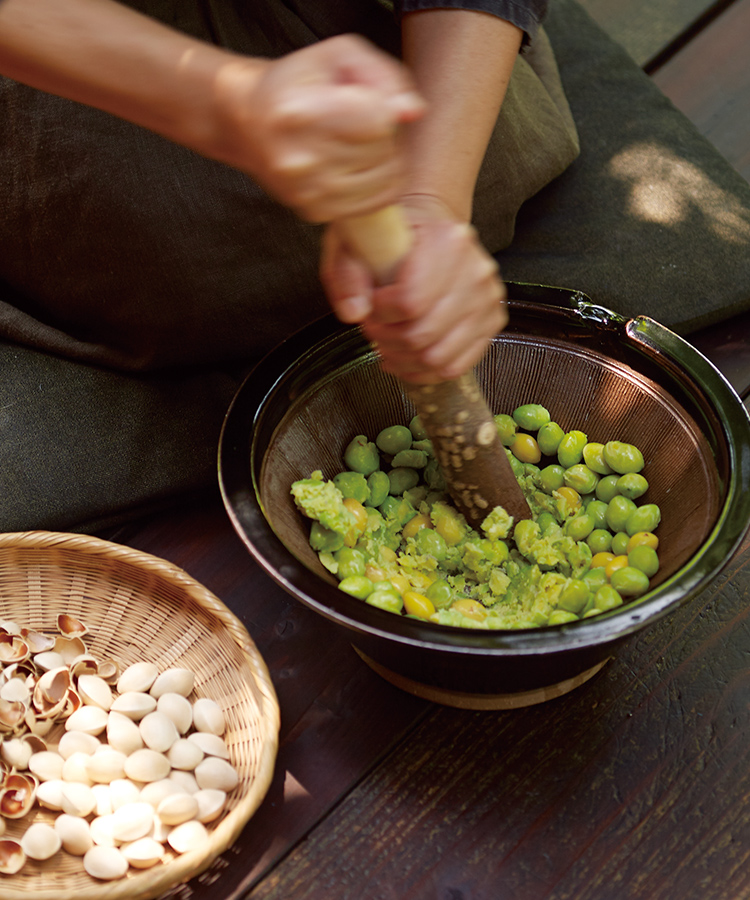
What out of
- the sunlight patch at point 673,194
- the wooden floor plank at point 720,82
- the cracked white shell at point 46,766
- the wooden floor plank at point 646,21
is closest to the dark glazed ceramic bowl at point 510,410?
the cracked white shell at point 46,766

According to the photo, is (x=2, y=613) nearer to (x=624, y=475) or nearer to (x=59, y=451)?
(x=59, y=451)

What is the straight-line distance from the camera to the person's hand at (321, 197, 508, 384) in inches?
23.6

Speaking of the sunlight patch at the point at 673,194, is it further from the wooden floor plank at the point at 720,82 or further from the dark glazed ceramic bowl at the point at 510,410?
the dark glazed ceramic bowl at the point at 510,410

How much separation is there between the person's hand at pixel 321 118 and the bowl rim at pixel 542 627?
344 millimetres

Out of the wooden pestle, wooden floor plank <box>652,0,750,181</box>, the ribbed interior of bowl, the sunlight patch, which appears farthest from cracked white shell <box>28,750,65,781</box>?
wooden floor plank <box>652,0,750,181</box>

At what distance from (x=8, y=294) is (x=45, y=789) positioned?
0.72 meters

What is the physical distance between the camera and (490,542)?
2.83 feet

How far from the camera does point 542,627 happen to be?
26.3 inches

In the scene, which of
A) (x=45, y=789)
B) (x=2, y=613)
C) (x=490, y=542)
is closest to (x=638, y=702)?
(x=490, y=542)

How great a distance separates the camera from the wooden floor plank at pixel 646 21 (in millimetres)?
1577

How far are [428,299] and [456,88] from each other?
0.32 metres

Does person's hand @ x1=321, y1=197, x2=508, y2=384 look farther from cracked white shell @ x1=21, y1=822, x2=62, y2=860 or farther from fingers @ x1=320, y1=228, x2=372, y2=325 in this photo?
cracked white shell @ x1=21, y1=822, x2=62, y2=860

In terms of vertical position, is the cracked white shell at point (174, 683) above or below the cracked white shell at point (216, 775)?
below

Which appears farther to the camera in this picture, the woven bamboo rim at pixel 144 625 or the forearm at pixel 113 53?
the woven bamboo rim at pixel 144 625
